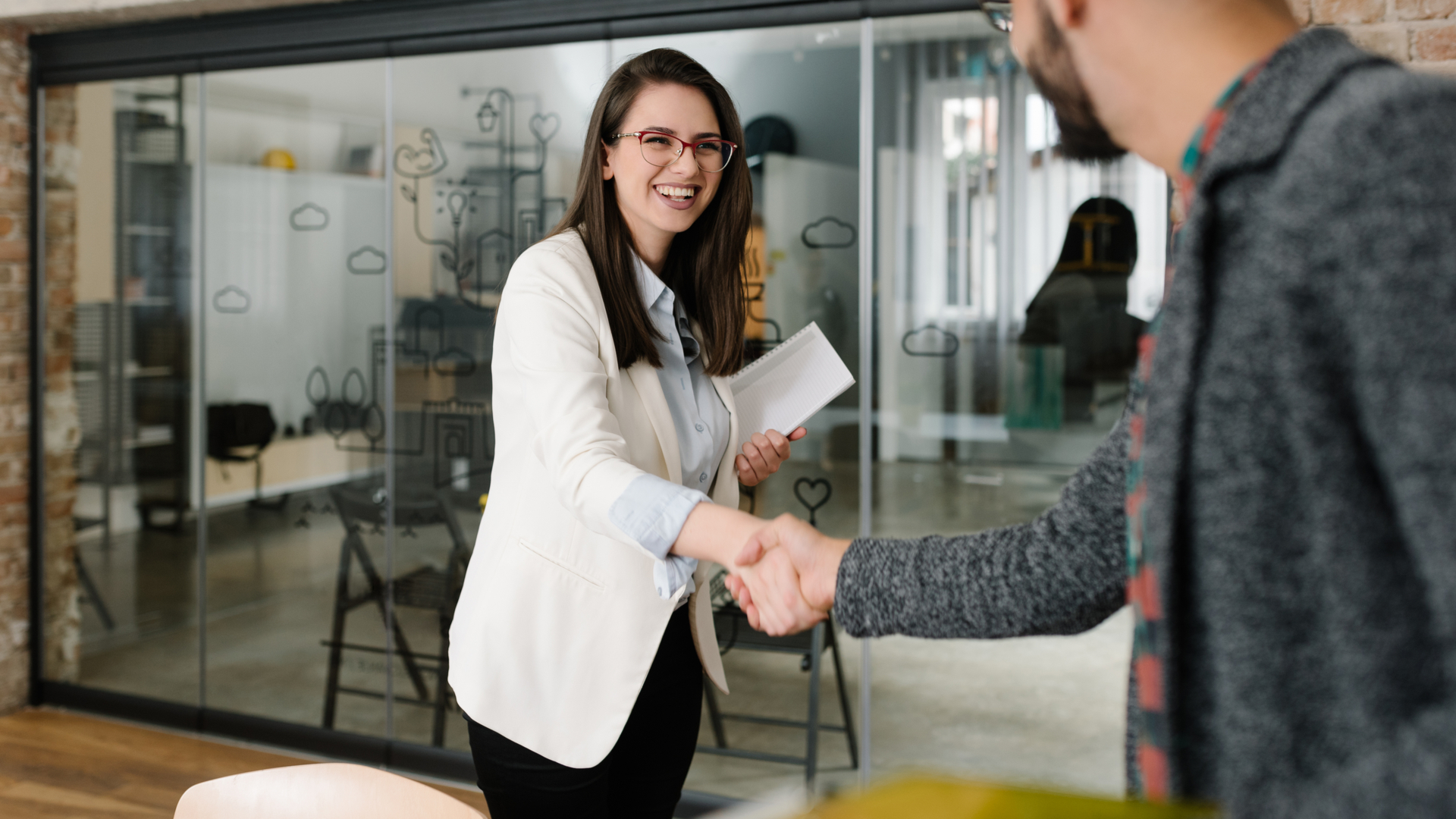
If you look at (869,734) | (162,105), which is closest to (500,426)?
(869,734)

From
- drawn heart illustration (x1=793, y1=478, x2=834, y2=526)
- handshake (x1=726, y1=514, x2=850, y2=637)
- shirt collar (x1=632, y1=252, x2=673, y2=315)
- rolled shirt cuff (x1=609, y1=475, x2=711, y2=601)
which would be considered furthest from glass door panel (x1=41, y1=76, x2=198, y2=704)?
handshake (x1=726, y1=514, x2=850, y2=637)

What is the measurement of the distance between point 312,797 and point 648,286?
81 cm

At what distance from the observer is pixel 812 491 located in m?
2.75

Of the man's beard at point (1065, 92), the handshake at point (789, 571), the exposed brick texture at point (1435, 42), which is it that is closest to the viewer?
the man's beard at point (1065, 92)

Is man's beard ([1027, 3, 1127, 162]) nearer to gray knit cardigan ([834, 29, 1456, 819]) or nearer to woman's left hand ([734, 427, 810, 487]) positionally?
gray knit cardigan ([834, 29, 1456, 819])

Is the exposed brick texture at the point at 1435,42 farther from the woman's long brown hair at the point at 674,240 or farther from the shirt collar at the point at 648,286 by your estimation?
the shirt collar at the point at 648,286

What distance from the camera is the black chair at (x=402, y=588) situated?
10.1 ft

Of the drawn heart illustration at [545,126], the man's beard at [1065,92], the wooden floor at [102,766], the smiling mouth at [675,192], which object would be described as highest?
the drawn heart illustration at [545,126]

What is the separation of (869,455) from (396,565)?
1.49 m

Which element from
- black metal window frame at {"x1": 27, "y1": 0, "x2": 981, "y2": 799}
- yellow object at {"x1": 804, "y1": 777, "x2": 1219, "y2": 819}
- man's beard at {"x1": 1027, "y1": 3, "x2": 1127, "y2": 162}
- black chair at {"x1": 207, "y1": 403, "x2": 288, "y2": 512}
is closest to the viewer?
yellow object at {"x1": 804, "y1": 777, "x2": 1219, "y2": 819}

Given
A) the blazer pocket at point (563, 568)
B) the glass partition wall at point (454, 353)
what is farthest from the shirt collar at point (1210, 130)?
the glass partition wall at point (454, 353)

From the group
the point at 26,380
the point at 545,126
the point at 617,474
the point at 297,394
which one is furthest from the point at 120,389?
the point at 617,474

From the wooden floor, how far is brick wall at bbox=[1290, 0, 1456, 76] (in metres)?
2.62

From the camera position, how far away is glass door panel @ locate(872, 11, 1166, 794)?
8.28 feet
